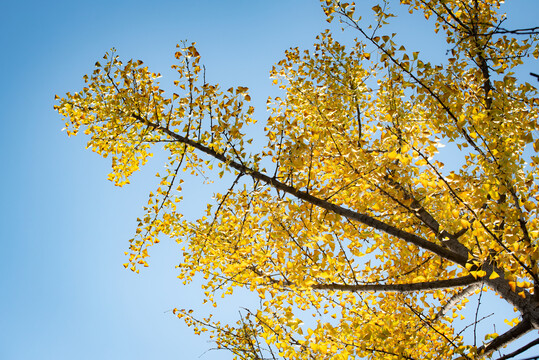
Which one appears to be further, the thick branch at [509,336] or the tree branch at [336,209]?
the tree branch at [336,209]

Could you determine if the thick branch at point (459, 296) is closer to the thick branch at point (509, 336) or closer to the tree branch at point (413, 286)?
the tree branch at point (413, 286)

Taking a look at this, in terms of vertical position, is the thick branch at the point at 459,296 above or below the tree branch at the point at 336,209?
below

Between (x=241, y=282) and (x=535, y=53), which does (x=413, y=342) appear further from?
(x=535, y=53)

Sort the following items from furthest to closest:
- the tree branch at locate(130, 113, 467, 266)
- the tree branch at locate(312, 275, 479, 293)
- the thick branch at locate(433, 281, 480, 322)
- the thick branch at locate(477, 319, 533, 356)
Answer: the thick branch at locate(433, 281, 480, 322)
the tree branch at locate(312, 275, 479, 293)
the tree branch at locate(130, 113, 467, 266)
the thick branch at locate(477, 319, 533, 356)

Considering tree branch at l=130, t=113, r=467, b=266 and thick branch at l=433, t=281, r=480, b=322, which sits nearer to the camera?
tree branch at l=130, t=113, r=467, b=266

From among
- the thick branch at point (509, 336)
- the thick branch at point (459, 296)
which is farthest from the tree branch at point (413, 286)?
the thick branch at point (509, 336)

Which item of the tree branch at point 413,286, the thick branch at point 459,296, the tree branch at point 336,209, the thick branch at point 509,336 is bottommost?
the thick branch at point 509,336

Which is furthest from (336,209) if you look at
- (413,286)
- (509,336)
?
(509,336)

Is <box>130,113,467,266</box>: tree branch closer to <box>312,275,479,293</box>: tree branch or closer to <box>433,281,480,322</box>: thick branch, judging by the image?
<box>312,275,479,293</box>: tree branch

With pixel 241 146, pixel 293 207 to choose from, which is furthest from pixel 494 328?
pixel 241 146

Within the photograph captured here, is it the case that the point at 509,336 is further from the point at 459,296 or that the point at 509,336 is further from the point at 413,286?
the point at 413,286

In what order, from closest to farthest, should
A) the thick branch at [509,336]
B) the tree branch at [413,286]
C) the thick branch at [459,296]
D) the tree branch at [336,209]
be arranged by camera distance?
the thick branch at [509,336], the tree branch at [336,209], the tree branch at [413,286], the thick branch at [459,296]

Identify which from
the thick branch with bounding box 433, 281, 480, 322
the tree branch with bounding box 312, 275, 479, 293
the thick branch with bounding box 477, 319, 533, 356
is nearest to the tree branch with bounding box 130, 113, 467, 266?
the tree branch with bounding box 312, 275, 479, 293

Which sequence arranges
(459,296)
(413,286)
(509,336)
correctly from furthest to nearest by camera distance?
1. (459,296)
2. (413,286)
3. (509,336)
